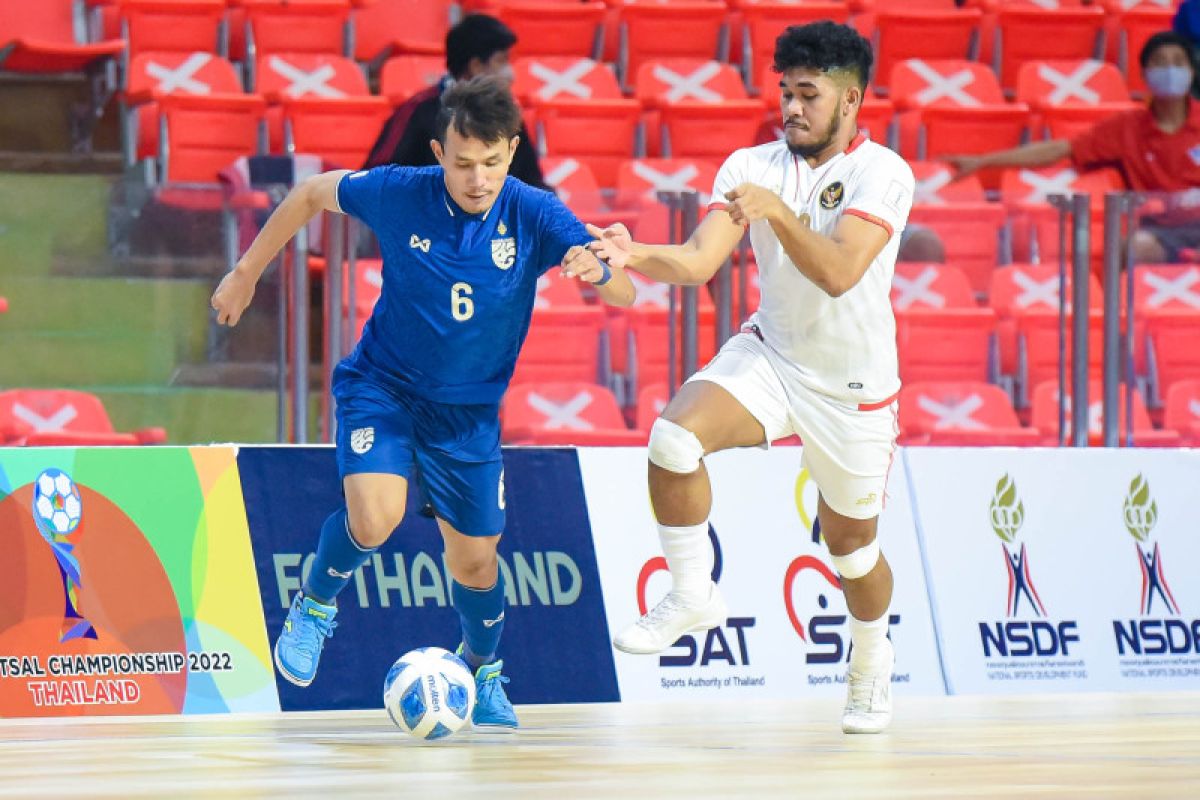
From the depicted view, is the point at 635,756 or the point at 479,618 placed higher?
the point at 635,756

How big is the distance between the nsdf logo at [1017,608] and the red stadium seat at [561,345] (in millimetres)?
2118

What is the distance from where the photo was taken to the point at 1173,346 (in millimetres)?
10484

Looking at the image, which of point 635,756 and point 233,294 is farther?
point 233,294

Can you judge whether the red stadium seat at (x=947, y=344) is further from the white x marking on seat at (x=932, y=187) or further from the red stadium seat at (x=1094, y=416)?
the white x marking on seat at (x=932, y=187)

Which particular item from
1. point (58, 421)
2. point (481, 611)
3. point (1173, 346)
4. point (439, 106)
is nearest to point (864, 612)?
point (481, 611)

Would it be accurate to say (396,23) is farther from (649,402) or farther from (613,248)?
(613,248)

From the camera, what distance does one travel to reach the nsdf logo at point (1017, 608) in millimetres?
10203

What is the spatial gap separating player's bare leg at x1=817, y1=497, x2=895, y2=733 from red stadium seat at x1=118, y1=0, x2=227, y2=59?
340 inches

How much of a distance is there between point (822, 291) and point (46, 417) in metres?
3.62

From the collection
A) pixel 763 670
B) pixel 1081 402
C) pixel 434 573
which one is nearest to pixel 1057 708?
pixel 763 670

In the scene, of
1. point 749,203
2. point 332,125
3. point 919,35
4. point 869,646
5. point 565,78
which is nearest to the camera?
point 749,203

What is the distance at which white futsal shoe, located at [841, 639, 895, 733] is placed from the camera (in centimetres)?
763

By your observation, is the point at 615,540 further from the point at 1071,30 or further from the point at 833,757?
the point at 1071,30

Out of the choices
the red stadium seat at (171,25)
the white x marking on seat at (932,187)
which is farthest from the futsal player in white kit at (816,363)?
the red stadium seat at (171,25)
